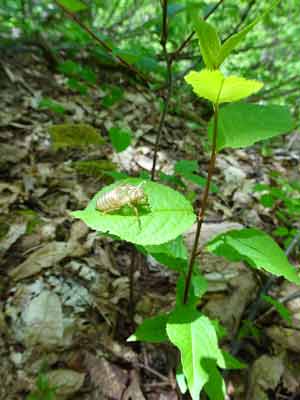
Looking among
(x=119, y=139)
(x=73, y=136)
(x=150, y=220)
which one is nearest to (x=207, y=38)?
(x=150, y=220)

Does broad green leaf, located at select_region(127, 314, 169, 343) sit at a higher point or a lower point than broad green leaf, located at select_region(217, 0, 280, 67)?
lower

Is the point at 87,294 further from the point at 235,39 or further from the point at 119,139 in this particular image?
the point at 235,39

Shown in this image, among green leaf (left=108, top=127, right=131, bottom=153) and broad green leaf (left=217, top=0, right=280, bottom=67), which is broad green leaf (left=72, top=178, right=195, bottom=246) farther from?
green leaf (left=108, top=127, right=131, bottom=153)

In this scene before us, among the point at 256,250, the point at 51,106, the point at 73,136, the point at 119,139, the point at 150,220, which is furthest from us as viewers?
the point at 51,106

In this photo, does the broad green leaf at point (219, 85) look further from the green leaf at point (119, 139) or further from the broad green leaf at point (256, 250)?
the green leaf at point (119, 139)

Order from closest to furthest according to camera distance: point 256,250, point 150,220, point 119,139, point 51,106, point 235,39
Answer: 1. point 235,39
2. point 150,220
3. point 256,250
4. point 119,139
5. point 51,106

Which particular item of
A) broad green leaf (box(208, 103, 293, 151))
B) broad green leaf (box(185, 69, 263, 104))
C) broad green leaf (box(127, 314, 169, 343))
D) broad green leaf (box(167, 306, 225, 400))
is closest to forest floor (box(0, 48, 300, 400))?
broad green leaf (box(127, 314, 169, 343))
